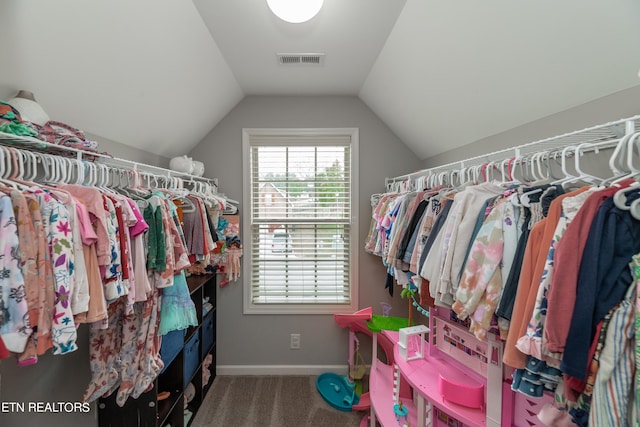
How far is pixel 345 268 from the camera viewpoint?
2645mm

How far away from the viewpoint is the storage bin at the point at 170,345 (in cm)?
163

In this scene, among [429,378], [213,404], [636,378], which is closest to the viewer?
[636,378]

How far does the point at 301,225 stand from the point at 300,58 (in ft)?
4.59

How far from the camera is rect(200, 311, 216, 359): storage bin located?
228 cm

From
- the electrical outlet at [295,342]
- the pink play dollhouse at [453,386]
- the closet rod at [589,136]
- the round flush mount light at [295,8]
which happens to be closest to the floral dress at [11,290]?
the round flush mount light at [295,8]

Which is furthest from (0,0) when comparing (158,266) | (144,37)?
(158,266)

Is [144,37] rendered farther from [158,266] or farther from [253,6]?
[158,266]

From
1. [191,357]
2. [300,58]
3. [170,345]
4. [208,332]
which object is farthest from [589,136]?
[208,332]

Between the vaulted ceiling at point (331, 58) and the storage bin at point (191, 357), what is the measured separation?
147 cm

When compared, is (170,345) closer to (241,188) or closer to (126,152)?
(126,152)

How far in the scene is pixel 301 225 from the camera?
263cm

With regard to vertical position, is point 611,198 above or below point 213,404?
above

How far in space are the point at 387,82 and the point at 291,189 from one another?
4.02ft

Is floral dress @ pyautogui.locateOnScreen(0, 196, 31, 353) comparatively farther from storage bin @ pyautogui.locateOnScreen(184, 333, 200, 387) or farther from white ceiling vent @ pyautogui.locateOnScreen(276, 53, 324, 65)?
white ceiling vent @ pyautogui.locateOnScreen(276, 53, 324, 65)
